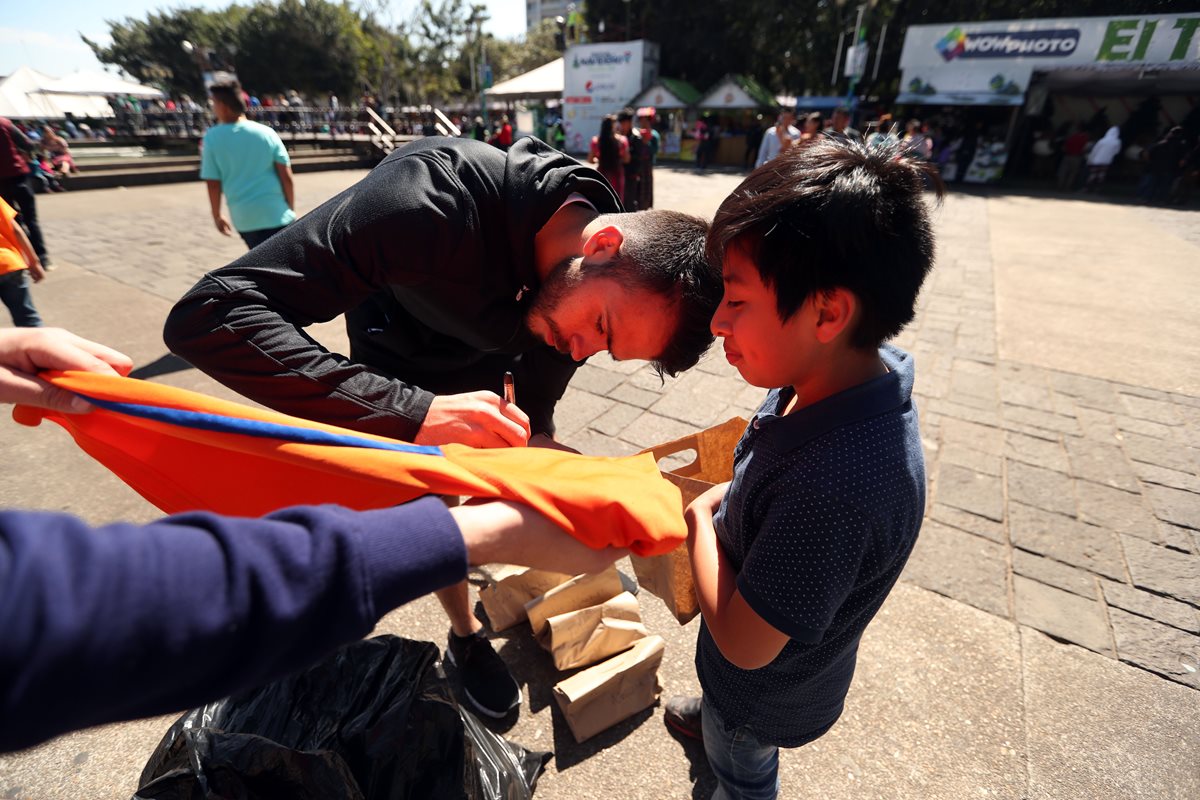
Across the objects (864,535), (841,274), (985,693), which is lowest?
(985,693)

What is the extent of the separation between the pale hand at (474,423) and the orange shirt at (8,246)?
389 cm

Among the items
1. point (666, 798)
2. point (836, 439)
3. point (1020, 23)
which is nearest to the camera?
point (836, 439)

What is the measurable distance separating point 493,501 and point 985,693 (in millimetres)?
2179

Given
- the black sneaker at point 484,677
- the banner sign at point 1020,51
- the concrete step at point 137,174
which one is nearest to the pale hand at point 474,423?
the black sneaker at point 484,677

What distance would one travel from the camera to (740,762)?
1.41m

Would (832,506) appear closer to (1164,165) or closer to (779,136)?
(779,136)

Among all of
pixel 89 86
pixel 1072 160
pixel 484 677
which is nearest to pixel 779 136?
pixel 484 677

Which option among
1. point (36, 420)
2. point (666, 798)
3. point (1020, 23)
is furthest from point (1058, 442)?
point (1020, 23)

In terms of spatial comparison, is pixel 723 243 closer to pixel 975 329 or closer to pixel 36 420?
pixel 36 420

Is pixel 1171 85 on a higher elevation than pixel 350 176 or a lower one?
higher

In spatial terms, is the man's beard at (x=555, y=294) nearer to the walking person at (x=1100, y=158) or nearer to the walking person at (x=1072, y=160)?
the walking person at (x=1100, y=158)

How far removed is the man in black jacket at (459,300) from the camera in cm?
131

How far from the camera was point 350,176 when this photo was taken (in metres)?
16.1

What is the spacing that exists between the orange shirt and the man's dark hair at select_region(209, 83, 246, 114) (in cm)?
149
